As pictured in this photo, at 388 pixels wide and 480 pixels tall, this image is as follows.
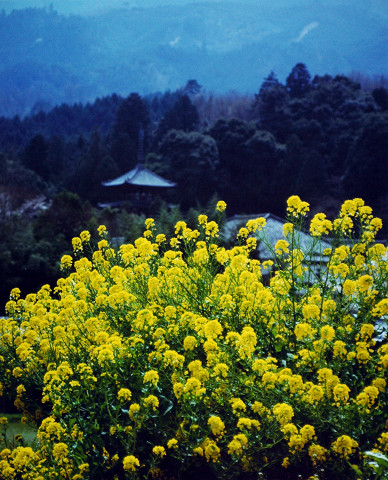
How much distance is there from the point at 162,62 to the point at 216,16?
2435 cm

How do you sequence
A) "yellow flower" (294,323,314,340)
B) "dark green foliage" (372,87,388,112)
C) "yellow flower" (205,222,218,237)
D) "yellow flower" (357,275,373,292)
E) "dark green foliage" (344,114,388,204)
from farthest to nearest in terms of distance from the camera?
"dark green foliage" (372,87,388,112)
"dark green foliage" (344,114,388,204)
"yellow flower" (205,222,218,237)
"yellow flower" (357,275,373,292)
"yellow flower" (294,323,314,340)

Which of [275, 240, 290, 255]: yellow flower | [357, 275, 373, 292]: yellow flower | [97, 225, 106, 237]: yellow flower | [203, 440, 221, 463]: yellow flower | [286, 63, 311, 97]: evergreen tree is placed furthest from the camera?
[286, 63, 311, 97]: evergreen tree

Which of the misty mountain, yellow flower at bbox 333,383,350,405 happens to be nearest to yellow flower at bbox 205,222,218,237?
yellow flower at bbox 333,383,350,405

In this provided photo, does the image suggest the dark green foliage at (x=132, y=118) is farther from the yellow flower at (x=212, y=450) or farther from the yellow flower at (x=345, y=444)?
the yellow flower at (x=345, y=444)

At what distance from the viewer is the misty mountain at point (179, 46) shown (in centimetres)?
10781

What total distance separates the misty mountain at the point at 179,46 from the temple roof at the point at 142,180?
74712mm

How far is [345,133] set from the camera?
1233 inches

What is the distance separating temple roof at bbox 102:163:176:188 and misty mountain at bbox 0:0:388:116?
74712mm

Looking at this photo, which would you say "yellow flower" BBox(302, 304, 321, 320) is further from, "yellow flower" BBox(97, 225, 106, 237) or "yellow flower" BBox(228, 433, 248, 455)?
"yellow flower" BBox(97, 225, 106, 237)

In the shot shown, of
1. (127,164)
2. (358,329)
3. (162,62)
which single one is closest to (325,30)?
(162,62)

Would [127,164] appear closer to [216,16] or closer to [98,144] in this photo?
[98,144]

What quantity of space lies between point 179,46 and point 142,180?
109007mm

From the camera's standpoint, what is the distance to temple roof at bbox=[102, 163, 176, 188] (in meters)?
26.9

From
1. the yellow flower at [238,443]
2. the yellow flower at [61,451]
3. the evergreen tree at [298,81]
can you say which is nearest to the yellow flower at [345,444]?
the yellow flower at [238,443]
